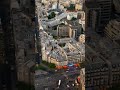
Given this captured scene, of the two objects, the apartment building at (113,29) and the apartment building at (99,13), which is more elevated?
the apartment building at (99,13)

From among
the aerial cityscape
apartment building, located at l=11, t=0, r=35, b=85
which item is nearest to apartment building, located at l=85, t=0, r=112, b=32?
the aerial cityscape

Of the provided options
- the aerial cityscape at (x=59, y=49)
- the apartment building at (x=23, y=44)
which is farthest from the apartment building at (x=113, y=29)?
the apartment building at (x=23, y=44)

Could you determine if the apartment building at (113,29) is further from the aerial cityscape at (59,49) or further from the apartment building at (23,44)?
the apartment building at (23,44)

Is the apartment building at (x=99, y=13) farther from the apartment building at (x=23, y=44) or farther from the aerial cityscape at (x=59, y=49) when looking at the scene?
the apartment building at (x=23, y=44)

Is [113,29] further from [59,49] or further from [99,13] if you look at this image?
[59,49]

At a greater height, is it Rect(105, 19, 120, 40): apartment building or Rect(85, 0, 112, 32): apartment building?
Rect(85, 0, 112, 32): apartment building

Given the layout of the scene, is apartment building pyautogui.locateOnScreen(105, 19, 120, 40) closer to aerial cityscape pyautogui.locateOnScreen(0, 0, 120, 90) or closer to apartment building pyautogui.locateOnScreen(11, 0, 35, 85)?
aerial cityscape pyautogui.locateOnScreen(0, 0, 120, 90)

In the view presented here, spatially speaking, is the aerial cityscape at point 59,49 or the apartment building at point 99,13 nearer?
the aerial cityscape at point 59,49

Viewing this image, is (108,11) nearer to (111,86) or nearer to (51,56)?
(111,86)
